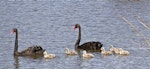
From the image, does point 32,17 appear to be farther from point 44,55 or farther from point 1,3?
point 44,55

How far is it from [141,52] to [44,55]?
102 inches

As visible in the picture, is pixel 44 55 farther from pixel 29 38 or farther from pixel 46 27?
pixel 46 27

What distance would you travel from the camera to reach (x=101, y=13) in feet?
92.4

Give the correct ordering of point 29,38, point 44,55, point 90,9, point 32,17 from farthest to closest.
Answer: point 90,9
point 32,17
point 29,38
point 44,55

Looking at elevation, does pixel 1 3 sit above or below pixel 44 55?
above

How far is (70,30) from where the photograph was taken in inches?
949

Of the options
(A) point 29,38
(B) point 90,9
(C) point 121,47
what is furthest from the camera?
(B) point 90,9

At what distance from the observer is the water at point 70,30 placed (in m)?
18.6

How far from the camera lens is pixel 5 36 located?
75.5ft

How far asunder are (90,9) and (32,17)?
9.80 feet

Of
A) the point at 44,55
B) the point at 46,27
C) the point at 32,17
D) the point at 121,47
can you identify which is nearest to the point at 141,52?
the point at 121,47

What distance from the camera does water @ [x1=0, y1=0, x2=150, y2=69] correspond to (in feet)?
61.2

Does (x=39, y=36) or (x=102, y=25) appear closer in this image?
(x=39, y=36)

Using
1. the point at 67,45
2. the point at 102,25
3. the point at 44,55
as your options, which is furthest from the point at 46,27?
the point at 44,55
